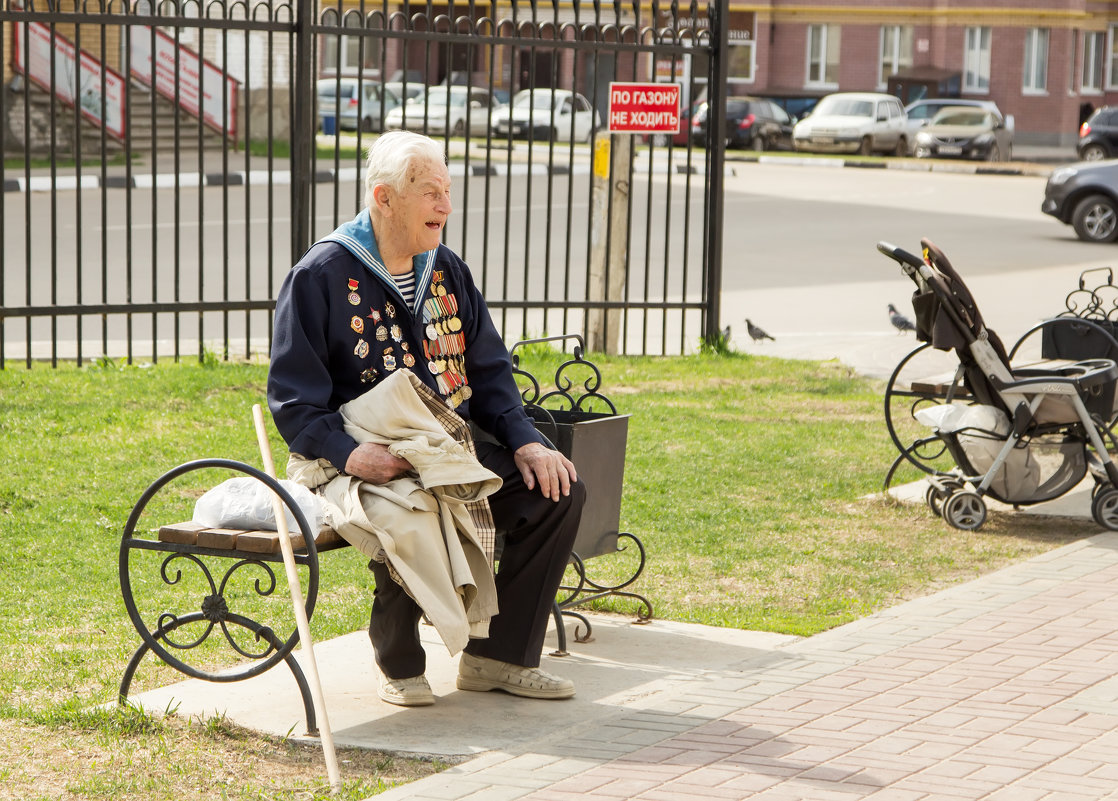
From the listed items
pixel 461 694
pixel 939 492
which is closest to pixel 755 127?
pixel 939 492

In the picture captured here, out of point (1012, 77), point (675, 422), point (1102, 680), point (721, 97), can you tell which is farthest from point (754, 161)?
point (1102, 680)

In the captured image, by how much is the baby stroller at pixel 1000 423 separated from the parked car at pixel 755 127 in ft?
106

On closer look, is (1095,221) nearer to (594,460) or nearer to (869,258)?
→ (869,258)

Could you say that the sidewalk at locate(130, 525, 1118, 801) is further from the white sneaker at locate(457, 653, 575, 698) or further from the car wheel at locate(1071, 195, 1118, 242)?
the car wheel at locate(1071, 195, 1118, 242)

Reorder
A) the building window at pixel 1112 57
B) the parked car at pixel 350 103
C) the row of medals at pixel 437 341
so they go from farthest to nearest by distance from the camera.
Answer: the building window at pixel 1112 57 → the parked car at pixel 350 103 → the row of medals at pixel 437 341

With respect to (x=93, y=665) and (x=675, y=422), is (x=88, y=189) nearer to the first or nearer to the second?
(x=675, y=422)

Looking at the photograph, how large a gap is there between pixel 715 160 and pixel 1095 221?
10.5m

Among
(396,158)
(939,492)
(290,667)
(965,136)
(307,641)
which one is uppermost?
(965,136)

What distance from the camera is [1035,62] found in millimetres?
48812

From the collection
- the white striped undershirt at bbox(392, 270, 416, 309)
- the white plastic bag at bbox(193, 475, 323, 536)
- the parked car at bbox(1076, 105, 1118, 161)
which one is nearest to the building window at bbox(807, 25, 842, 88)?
the parked car at bbox(1076, 105, 1118, 161)

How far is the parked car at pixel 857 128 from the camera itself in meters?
37.9

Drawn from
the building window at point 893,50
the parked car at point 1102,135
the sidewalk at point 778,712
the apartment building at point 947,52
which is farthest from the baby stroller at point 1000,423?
the building window at point 893,50

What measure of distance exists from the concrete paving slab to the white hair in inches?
54.0

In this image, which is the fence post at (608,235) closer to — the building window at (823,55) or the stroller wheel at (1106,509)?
the stroller wheel at (1106,509)
